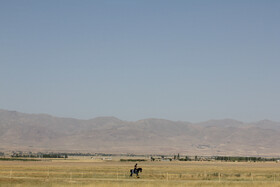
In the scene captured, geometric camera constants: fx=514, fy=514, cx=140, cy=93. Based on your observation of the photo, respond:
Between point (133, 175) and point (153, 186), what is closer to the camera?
point (153, 186)

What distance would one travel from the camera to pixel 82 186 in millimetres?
44156

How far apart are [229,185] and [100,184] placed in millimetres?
11749

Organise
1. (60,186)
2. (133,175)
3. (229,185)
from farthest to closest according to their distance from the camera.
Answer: (133,175) < (229,185) < (60,186)

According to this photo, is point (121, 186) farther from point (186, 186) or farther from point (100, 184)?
point (186, 186)

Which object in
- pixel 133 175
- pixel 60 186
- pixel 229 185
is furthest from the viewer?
pixel 133 175

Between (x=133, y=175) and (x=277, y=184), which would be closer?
(x=277, y=184)

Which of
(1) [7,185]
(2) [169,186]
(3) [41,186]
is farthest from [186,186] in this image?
(1) [7,185]

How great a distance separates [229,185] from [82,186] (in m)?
13.4

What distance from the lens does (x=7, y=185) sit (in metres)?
45.5

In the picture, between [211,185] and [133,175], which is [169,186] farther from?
[133,175]

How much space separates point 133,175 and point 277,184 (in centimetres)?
2186

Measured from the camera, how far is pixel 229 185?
46.9 meters

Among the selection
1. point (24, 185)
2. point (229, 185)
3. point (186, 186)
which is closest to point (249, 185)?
point (229, 185)

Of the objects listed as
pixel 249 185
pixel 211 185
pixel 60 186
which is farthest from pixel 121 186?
pixel 249 185
